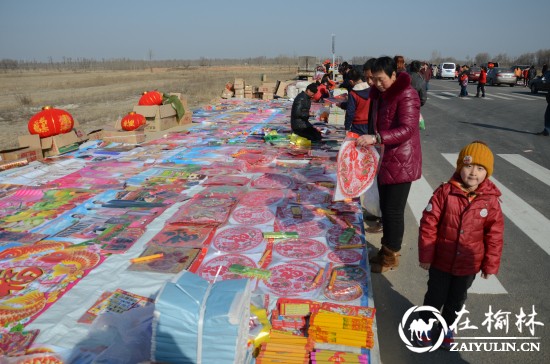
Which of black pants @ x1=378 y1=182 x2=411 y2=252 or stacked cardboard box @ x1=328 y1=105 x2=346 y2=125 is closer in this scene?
black pants @ x1=378 y1=182 x2=411 y2=252

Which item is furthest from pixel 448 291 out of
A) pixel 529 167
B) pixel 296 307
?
pixel 529 167

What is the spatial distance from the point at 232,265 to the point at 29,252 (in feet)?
6.17

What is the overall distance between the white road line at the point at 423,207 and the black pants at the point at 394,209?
76cm

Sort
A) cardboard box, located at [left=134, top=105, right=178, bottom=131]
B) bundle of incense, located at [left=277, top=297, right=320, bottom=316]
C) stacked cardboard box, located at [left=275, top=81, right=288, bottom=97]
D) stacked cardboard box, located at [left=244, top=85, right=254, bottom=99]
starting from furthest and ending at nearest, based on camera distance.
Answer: stacked cardboard box, located at [left=275, top=81, right=288, bottom=97], stacked cardboard box, located at [left=244, top=85, right=254, bottom=99], cardboard box, located at [left=134, top=105, right=178, bottom=131], bundle of incense, located at [left=277, top=297, right=320, bottom=316]

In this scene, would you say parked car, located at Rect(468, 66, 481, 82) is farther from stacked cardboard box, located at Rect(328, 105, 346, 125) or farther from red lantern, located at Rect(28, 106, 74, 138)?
red lantern, located at Rect(28, 106, 74, 138)

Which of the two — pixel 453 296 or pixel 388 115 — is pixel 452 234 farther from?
pixel 388 115

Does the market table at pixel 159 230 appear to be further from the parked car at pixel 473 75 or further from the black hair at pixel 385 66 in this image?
the parked car at pixel 473 75

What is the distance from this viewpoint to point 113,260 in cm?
333

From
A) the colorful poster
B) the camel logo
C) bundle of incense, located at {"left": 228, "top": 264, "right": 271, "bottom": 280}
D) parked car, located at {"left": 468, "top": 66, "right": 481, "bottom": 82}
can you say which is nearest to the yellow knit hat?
the camel logo

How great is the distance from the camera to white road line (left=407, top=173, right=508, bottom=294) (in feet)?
10.7

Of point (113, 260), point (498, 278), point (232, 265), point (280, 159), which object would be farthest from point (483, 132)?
point (113, 260)

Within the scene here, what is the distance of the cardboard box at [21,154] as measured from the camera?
6340mm

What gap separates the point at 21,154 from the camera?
6.47m

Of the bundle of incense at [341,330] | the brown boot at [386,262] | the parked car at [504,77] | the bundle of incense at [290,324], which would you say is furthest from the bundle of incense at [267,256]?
the parked car at [504,77]
